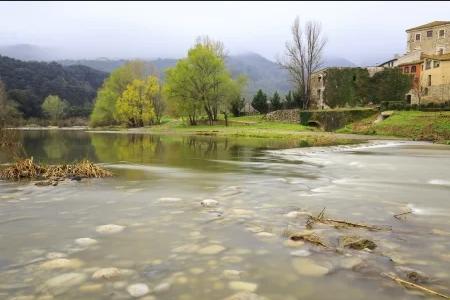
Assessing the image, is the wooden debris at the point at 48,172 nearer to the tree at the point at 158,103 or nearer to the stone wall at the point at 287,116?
the stone wall at the point at 287,116

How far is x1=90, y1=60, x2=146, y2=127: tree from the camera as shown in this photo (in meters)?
Result: 83.8

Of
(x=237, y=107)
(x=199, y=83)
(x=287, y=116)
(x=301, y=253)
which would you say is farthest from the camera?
(x=237, y=107)

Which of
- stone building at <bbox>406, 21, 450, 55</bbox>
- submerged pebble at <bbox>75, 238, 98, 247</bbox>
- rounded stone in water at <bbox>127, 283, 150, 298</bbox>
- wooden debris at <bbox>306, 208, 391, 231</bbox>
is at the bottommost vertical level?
wooden debris at <bbox>306, 208, 391, 231</bbox>

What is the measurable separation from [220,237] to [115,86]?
274 feet

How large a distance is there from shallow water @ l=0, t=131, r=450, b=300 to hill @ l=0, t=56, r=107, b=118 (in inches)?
4879

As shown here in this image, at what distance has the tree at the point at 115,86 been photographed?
275 feet

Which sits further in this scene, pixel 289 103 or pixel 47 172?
pixel 289 103

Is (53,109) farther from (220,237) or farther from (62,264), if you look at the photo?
(62,264)

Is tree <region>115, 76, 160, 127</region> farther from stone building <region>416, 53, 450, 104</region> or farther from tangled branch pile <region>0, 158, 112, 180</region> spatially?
tangled branch pile <region>0, 158, 112, 180</region>

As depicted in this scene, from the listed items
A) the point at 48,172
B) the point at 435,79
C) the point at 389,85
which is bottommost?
the point at 48,172

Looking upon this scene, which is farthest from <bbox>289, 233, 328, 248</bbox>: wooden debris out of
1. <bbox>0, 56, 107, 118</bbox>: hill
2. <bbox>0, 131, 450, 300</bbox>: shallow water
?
<bbox>0, 56, 107, 118</bbox>: hill

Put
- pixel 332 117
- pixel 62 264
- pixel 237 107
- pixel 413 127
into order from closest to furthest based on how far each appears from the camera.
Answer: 1. pixel 62 264
2. pixel 413 127
3. pixel 332 117
4. pixel 237 107

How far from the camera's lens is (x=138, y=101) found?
75625 mm

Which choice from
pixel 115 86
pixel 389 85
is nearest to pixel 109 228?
pixel 389 85
